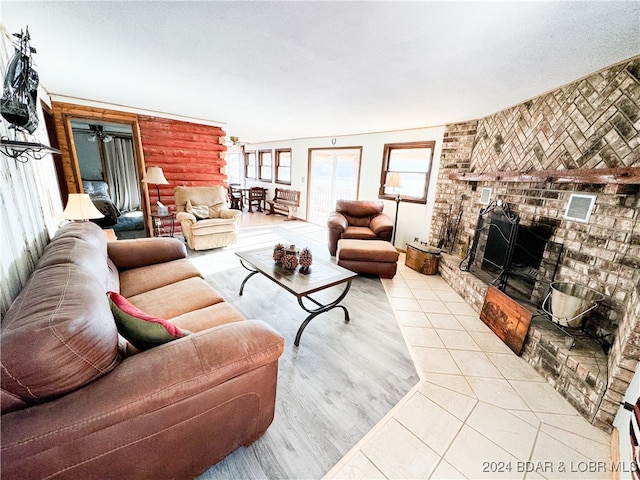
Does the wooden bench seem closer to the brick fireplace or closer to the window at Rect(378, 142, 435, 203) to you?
the window at Rect(378, 142, 435, 203)

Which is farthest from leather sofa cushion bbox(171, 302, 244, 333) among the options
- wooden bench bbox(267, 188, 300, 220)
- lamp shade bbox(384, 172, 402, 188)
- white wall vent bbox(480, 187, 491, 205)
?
wooden bench bbox(267, 188, 300, 220)

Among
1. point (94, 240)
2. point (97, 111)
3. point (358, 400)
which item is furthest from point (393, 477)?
point (97, 111)

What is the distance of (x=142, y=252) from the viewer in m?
2.25

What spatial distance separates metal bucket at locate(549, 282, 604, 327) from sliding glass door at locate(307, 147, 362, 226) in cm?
394

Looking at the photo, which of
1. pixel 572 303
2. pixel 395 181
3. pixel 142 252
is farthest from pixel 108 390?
pixel 395 181

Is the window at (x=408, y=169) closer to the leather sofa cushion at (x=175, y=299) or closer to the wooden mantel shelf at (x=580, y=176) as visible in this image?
the wooden mantel shelf at (x=580, y=176)

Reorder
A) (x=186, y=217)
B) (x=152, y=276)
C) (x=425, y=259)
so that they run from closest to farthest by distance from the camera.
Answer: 1. (x=152, y=276)
2. (x=425, y=259)
3. (x=186, y=217)

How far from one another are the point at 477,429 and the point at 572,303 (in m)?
1.14

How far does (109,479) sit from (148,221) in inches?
185

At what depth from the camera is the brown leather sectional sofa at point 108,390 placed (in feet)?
2.31

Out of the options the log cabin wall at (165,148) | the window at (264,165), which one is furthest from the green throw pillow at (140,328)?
the window at (264,165)

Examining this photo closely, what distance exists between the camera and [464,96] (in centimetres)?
256

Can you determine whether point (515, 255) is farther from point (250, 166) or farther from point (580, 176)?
point (250, 166)

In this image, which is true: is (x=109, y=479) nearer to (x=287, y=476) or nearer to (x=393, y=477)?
(x=287, y=476)
